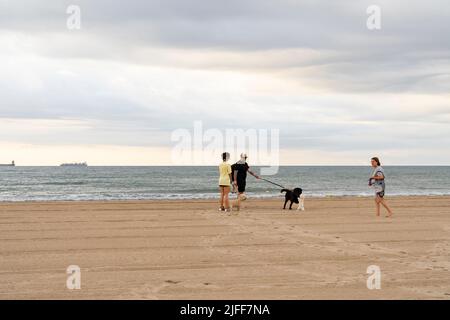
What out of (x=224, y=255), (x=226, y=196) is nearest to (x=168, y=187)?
(x=226, y=196)

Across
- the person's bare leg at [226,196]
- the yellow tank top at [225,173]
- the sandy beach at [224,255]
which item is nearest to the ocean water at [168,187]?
the person's bare leg at [226,196]

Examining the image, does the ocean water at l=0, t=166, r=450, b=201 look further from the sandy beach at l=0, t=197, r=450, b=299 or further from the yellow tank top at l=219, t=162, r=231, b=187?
the sandy beach at l=0, t=197, r=450, b=299

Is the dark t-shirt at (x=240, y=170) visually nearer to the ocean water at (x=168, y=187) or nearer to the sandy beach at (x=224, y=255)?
the sandy beach at (x=224, y=255)

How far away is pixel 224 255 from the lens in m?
9.25

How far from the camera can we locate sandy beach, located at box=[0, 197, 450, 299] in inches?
275

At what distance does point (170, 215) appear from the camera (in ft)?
51.9

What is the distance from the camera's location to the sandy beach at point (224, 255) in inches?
275

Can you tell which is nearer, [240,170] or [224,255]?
[224,255]

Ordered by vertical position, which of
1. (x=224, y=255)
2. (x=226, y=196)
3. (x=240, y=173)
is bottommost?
(x=224, y=255)

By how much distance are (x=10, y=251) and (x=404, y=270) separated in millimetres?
6755

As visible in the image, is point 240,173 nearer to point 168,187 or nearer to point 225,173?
point 225,173
